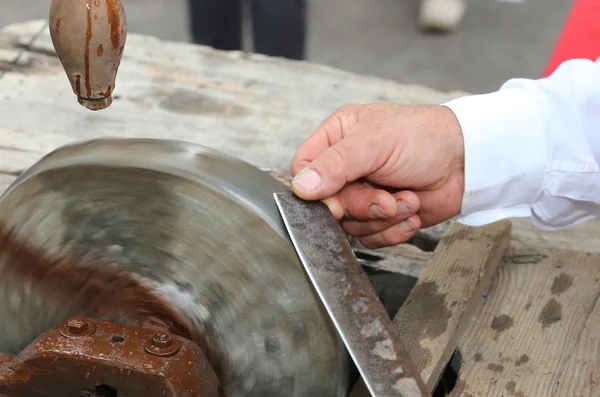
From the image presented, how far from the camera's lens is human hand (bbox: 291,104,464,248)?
1.14 meters

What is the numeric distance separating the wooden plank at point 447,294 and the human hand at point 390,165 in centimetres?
7

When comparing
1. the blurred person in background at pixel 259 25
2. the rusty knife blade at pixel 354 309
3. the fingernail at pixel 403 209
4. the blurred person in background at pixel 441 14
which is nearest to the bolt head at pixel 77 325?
the rusty knife blade at pixel 354 309

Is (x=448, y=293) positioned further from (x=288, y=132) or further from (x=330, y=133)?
(x=288, y=132)

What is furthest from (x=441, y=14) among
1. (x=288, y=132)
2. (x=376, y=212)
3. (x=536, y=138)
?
(x=376, y=212)

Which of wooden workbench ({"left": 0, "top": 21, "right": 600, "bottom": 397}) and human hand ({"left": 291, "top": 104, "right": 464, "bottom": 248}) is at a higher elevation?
human hand ({"left": 291, "top": 104, "right": 464, "bottom": 248})

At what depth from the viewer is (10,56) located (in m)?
1.84

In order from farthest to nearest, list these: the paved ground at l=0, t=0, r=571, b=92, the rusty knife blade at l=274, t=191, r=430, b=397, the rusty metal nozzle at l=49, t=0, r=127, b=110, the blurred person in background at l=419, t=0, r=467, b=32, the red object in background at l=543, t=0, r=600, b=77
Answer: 1. the blurred person in background at l=419, t=0, r=467, b=32
2. the paved ground at l=0, t=0, r=571, b=92
3. the red object in background at l=543, t=0, r=600, b=77
4. the rusty knife blade at l=274, t=191, r=430, b=397
5. the rusty metal nozzle at l=49, t=0, r=127, b=110

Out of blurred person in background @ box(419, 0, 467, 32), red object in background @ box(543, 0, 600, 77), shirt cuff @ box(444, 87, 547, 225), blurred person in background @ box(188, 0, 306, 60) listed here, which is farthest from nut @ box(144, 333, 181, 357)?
blurred person in background @ box(419, 0, 467, 32)

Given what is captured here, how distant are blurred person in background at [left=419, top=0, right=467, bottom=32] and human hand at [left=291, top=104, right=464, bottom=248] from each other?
2.58 meters

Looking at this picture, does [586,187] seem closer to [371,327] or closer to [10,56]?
[371,327]

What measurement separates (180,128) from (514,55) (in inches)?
98.3

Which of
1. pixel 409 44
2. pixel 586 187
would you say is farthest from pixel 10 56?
pixel 409 44

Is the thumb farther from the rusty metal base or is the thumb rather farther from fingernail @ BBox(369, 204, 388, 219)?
the rusty metal base

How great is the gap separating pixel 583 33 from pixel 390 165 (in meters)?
0.83
